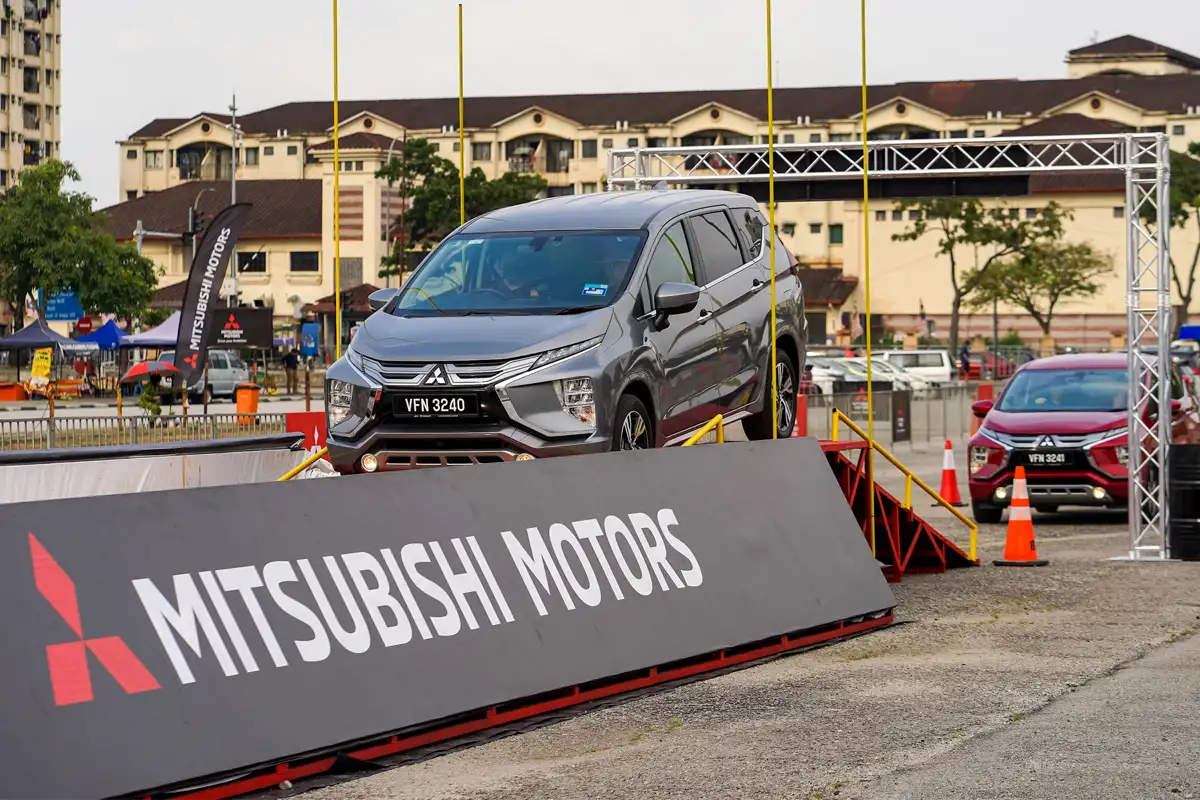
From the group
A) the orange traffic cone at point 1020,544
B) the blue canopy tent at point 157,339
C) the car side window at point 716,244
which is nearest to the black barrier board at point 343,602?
the car side window at point 716,244

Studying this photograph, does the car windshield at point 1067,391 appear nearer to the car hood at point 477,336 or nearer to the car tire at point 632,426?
the car tire at point 632,426

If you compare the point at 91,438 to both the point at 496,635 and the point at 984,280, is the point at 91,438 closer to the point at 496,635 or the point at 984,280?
the point at 496,635

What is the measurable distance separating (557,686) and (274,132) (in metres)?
121

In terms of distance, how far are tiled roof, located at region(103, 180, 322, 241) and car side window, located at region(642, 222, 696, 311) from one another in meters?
101

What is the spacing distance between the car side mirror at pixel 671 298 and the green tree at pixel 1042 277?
3072 inches

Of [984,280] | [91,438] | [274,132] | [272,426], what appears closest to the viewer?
[91,438]

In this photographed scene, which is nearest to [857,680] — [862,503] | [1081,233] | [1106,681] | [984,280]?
[1106,681]

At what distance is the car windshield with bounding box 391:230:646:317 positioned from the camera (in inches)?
472

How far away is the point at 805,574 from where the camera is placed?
11.9 m

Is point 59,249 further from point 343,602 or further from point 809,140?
point 343,602

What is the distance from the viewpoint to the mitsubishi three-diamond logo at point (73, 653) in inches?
272

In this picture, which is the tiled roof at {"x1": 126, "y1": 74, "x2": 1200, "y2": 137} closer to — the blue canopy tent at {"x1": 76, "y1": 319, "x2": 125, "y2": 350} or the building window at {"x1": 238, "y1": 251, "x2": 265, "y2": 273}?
the building window at {"x1": 238, "y1": 251, "x2": 265, "y2": 273}

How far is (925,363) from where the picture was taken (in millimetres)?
62625

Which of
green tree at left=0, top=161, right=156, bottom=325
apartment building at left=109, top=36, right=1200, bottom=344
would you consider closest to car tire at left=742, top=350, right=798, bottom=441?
green tree at left=0, top=161, right=156, bottom=325
